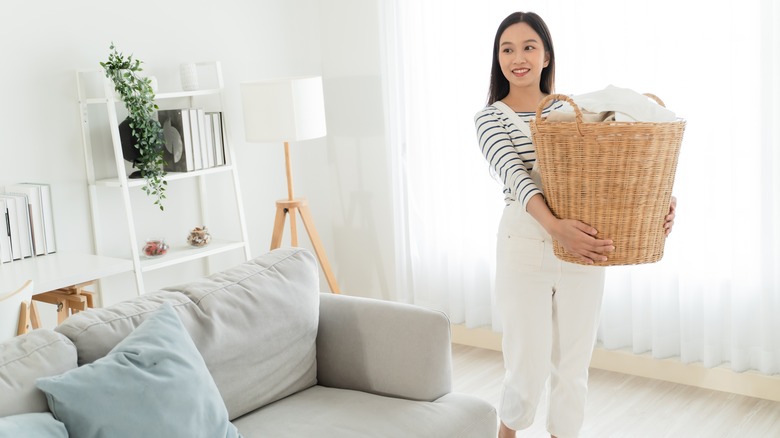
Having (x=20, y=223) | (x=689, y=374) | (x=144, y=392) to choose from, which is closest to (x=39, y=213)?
(x=20, y=223)

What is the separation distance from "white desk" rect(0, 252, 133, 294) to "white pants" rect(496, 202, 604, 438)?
4.95 ft

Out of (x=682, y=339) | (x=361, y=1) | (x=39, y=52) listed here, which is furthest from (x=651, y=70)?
(x=39, y=52)

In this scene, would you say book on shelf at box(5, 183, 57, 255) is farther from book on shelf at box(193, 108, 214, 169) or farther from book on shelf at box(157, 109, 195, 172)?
book on shelf at box(193, 108, 214, 169)

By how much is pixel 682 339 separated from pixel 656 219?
145cm

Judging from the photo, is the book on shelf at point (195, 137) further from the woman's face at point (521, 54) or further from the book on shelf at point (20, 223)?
the woman's face at point (521, 54)

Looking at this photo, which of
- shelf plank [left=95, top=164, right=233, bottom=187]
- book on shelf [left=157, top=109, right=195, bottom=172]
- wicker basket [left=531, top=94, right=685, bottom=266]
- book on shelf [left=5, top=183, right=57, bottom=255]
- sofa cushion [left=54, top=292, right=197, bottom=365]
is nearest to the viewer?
sofa cushion [left=54, top=292, right=197, bottom=365]

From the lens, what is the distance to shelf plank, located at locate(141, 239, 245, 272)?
3.43 meters

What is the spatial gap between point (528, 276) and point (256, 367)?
82cm

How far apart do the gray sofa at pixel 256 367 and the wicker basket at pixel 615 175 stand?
0.52 m

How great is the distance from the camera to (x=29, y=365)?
1728mm

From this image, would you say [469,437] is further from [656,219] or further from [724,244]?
[724,244]

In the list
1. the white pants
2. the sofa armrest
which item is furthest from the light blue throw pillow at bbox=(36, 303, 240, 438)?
the white pants

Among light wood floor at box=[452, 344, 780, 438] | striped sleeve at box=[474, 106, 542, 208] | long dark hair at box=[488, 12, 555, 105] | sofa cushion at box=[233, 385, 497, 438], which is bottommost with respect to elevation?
light wood floor at box=[452, 344, 780, 438]

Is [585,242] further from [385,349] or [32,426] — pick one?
[32,426]
